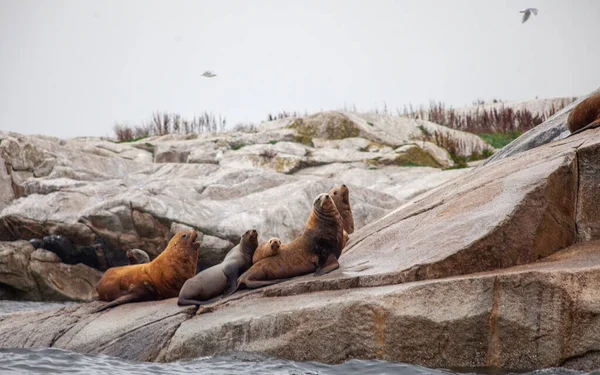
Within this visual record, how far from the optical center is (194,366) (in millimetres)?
7559

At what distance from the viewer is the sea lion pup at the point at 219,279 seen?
9.26 meters

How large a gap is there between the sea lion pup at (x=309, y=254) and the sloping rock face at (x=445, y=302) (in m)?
0.26

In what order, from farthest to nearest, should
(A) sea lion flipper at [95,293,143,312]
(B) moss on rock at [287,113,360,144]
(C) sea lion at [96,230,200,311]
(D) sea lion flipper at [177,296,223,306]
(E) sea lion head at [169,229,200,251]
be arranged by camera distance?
1. (B) moss on rock at [287,113,360,144]
2. (E) sea lion head at [169,229,200,251]
3. (C) sea lion at [96,230,200,311]
4. (A) sea lion flipper at [95,293,143,312]
5. (D) sea lion flipper at [177,296,223,306]

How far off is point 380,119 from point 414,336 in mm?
25376

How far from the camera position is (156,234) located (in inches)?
664

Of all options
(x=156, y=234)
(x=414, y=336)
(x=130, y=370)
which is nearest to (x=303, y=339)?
(x=414, y=336)

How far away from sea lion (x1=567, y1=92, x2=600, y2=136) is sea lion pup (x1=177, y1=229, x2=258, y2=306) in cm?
538

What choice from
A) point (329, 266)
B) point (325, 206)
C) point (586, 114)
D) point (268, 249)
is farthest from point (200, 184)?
point (586, 114)

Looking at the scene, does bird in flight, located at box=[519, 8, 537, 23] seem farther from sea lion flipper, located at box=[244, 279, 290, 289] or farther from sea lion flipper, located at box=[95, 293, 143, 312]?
sea lion flipper, located at box=[95, 293, 143, 312]

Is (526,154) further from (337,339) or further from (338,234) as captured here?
(337,339)

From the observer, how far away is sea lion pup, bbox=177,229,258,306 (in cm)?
A: 926

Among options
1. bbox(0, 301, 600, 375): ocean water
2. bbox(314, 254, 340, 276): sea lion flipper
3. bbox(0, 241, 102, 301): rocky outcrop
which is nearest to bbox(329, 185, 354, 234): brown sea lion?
bbox(314, 254, 340, 276): sea lion flipper

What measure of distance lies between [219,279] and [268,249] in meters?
0.80

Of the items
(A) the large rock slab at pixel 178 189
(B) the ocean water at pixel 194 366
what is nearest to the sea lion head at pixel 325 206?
(B) the ocean water at pixel 194 366
